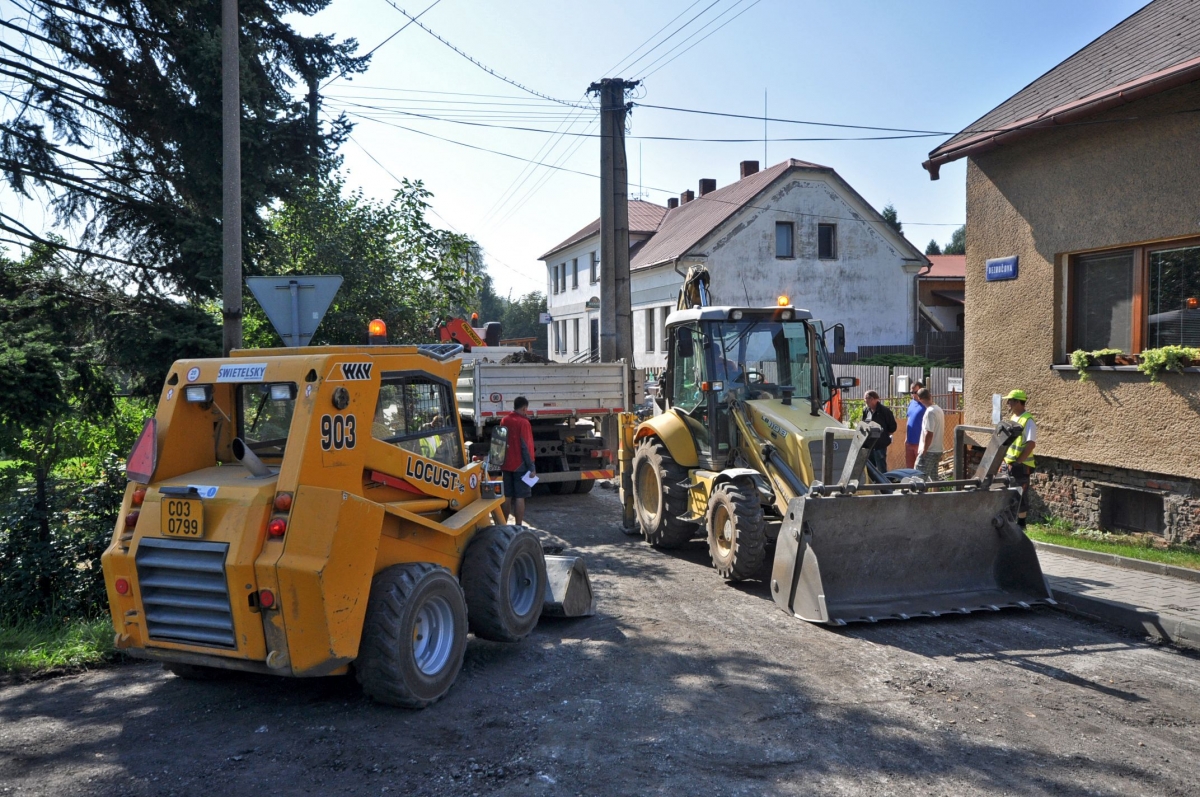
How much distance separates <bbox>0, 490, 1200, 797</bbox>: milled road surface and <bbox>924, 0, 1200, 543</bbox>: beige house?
3.57 meters

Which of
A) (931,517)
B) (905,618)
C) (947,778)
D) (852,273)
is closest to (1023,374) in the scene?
(931,517)

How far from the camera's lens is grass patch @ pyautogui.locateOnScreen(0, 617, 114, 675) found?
20.8ft

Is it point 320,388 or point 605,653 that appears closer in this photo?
point 320,388

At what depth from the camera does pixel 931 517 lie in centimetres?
766

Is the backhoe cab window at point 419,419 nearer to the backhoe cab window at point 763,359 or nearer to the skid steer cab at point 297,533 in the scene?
the skid steer cab at point 297,533

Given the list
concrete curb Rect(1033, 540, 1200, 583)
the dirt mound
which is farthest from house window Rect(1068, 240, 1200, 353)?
the dirt mound

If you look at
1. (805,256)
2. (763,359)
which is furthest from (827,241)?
(763,359)

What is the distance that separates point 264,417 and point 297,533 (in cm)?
121

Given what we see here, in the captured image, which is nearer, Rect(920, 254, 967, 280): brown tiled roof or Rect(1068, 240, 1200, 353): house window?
Rect(1068, 240, 1200, 353): house window

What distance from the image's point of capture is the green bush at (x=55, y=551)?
26.2 feet

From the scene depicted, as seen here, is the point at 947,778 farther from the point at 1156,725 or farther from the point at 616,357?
the point at 616,357

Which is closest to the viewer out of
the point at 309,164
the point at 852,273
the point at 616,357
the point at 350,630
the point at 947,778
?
the point at 947,778

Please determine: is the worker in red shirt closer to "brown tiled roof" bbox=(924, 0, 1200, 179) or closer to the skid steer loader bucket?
the skid steer loader bucket

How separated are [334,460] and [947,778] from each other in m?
3.57
